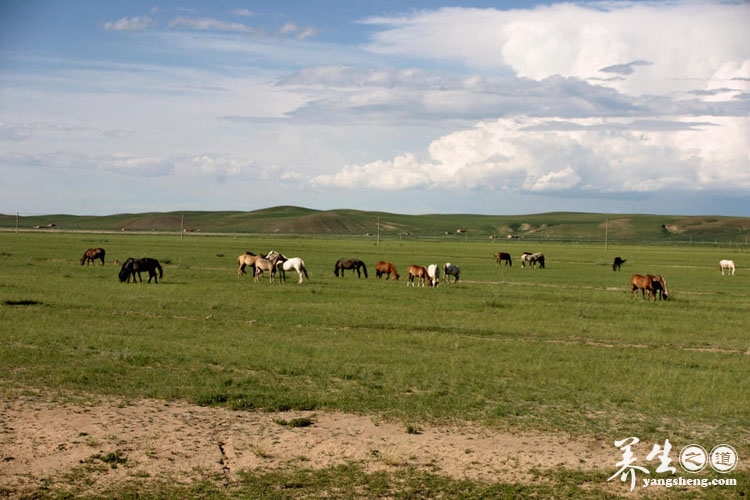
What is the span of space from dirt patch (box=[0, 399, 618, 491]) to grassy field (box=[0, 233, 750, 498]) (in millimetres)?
372

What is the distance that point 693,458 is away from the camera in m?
8.76

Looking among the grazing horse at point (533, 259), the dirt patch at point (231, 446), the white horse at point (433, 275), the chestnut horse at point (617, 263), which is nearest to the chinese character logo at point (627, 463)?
the dirt patch at point (231, 446)

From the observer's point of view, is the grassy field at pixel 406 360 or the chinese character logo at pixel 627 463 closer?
the chinese character logo at pixel 627 463

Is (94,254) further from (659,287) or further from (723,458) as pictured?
(723,458)

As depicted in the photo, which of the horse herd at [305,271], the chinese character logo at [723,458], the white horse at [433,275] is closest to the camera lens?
the chinese character logo at [723,458]

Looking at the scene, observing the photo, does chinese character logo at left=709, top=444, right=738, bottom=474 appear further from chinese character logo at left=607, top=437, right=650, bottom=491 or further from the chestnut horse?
the chestnut horse

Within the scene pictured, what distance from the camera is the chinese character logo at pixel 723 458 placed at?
8.49 meters

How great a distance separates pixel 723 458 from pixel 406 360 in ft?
22.4

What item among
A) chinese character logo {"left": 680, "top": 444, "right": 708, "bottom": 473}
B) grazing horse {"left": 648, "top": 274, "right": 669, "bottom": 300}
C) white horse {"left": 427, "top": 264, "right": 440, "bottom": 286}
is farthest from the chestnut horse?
chinese character logo {"left": 680, "top": 444, "right": 708, "bottom": 473}

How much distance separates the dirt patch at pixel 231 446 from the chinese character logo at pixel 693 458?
820 millimetres

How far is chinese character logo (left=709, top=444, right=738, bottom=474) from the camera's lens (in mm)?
8492

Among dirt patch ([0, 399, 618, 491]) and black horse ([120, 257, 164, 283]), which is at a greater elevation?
black horse ([120, 257, 164, 283])

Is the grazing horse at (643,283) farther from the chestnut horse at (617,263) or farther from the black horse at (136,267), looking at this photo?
the chestnut horse at (617,263)

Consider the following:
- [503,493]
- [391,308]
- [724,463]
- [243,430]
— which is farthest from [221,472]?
[391,308]
